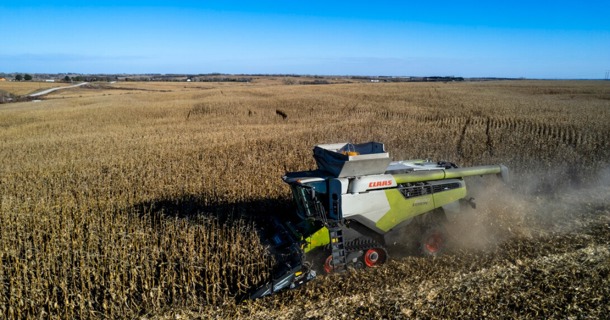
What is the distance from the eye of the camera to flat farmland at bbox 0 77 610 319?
497 cm

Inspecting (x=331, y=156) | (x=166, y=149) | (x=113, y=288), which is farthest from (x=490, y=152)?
(x=113, y=288)

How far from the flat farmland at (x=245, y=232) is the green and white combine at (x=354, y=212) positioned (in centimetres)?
28

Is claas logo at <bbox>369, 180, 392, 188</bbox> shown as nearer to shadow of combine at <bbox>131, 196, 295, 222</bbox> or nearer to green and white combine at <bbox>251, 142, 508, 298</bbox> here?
green and white combine at <bbox>251, 142, 508, 298</bbox>

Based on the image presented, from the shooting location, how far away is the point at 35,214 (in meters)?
7.09

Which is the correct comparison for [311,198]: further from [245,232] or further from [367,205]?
[245,232]

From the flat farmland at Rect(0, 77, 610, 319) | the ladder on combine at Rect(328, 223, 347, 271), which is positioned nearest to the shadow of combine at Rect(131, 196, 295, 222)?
the flat farmland at Rect(0, 77, 610, 319)

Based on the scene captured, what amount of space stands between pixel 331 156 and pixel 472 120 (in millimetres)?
16244

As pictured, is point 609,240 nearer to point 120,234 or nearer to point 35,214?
point 120,234

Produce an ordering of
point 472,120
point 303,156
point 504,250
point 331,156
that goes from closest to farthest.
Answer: point 331,156 < point 504,250 < point 303,156 < point 472,120

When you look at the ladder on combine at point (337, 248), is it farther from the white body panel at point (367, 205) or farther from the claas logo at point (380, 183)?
the claas logo at point (380, 183)

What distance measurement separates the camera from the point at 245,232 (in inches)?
247

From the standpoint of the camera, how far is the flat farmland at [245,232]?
196 inches

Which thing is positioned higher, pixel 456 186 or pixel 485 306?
pixel 456 186

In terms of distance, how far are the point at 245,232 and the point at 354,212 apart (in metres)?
1.78
